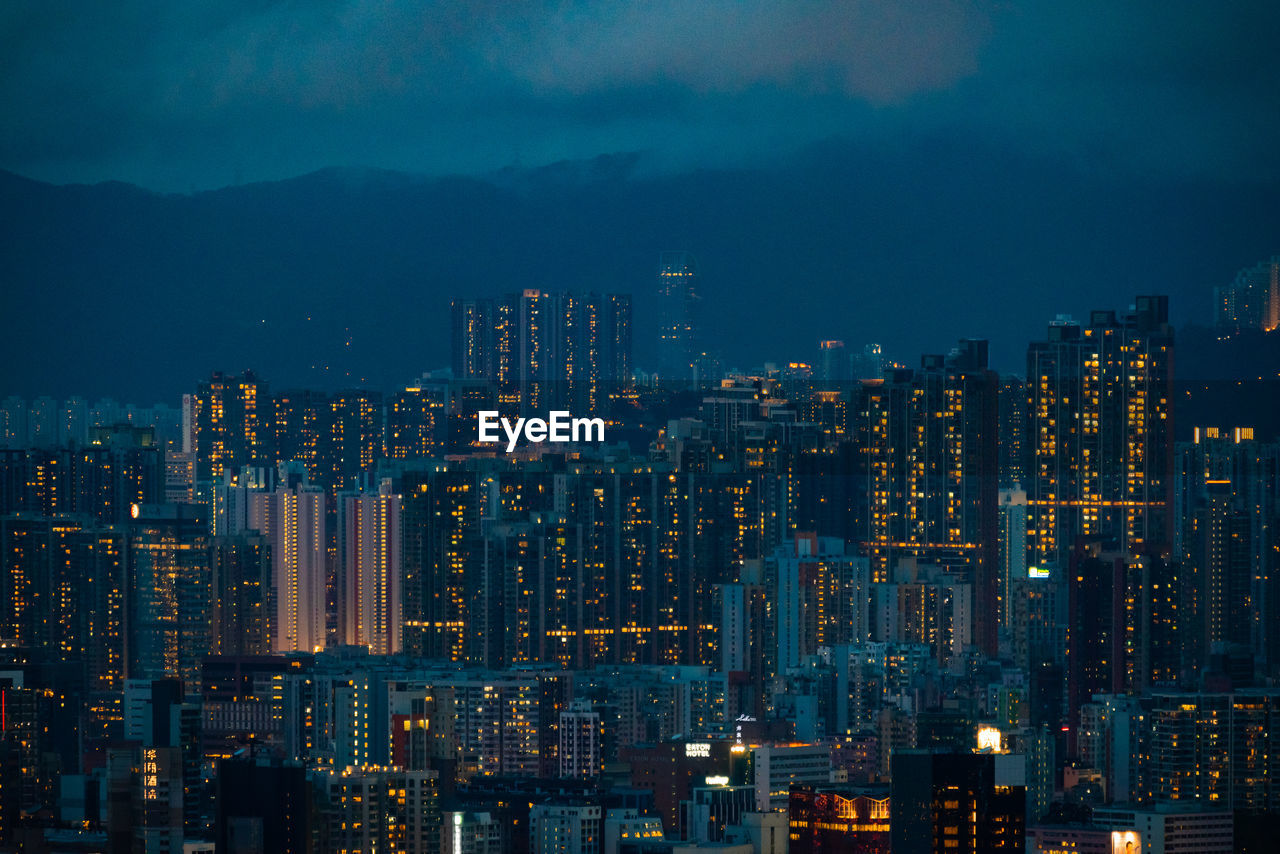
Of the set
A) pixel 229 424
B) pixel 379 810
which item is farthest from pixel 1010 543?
pixel 379 810

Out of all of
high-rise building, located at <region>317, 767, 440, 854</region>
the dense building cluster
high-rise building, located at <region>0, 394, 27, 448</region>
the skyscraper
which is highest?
the skyscraper

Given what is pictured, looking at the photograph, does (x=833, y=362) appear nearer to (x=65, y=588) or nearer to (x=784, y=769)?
(x=65, y=588)

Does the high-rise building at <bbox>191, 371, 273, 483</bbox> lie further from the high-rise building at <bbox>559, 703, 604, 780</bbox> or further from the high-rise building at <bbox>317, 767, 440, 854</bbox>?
the high-rise building at <bbox>317, 767, 440, 854</bbox>

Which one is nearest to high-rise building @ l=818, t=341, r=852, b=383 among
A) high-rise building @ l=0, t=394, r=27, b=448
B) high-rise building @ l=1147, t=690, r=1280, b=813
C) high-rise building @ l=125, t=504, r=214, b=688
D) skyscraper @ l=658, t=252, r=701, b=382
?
skyscraper @ l=658, t=252, r=701, b=382

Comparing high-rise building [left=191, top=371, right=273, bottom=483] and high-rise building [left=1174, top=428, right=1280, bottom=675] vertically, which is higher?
high-rise building [left=191, top=371, right=273, bottom=483]

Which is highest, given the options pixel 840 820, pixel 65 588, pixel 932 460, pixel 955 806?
pixel 932 460

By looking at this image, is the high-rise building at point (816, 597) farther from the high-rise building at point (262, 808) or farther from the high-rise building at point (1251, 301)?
the high-rise building at point (262, 808)

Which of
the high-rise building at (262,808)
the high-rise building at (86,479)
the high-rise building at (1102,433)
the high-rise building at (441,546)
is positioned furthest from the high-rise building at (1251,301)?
the high-rise building at (86,479)
